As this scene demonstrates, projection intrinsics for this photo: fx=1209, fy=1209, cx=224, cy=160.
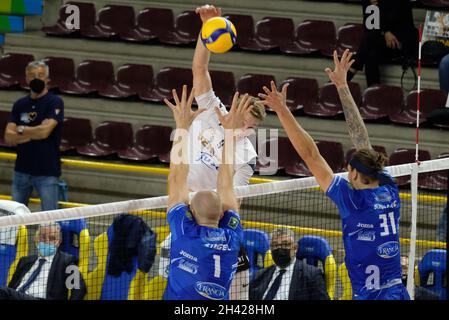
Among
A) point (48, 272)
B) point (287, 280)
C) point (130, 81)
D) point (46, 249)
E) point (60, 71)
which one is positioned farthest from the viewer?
point (60, 71)

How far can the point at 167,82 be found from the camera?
55.6ft

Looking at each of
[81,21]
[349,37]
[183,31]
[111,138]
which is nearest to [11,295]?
[111,138]

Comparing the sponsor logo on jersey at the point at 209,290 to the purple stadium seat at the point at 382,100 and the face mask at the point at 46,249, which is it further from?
the purple stadium seat at the point at 382,100

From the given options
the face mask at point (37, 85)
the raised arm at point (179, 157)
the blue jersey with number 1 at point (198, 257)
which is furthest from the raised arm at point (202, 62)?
the face mask at point (37, 85)

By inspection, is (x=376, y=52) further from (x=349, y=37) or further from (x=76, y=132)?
(x=76, y=132)

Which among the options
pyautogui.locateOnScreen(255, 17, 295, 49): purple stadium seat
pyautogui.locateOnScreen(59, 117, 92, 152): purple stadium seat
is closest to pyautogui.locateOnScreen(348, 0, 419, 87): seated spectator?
pyautogui.locateOnScreen(255, 17, 295, 49): purple stadium seat

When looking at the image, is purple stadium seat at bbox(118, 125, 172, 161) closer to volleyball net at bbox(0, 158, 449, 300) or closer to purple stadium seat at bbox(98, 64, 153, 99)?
purple stadium seat at bbox(98, 64, 153, 99)

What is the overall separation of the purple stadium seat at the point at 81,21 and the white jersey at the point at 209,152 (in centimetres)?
735

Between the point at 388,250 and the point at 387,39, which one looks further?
the point at 387,39

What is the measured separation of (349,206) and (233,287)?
143 centimetres

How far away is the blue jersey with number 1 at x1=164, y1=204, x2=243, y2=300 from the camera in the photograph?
9.05m

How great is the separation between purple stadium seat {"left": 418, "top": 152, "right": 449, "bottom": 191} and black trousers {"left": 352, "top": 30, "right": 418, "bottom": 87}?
70.8 inches

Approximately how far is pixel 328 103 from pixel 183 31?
2.71m
